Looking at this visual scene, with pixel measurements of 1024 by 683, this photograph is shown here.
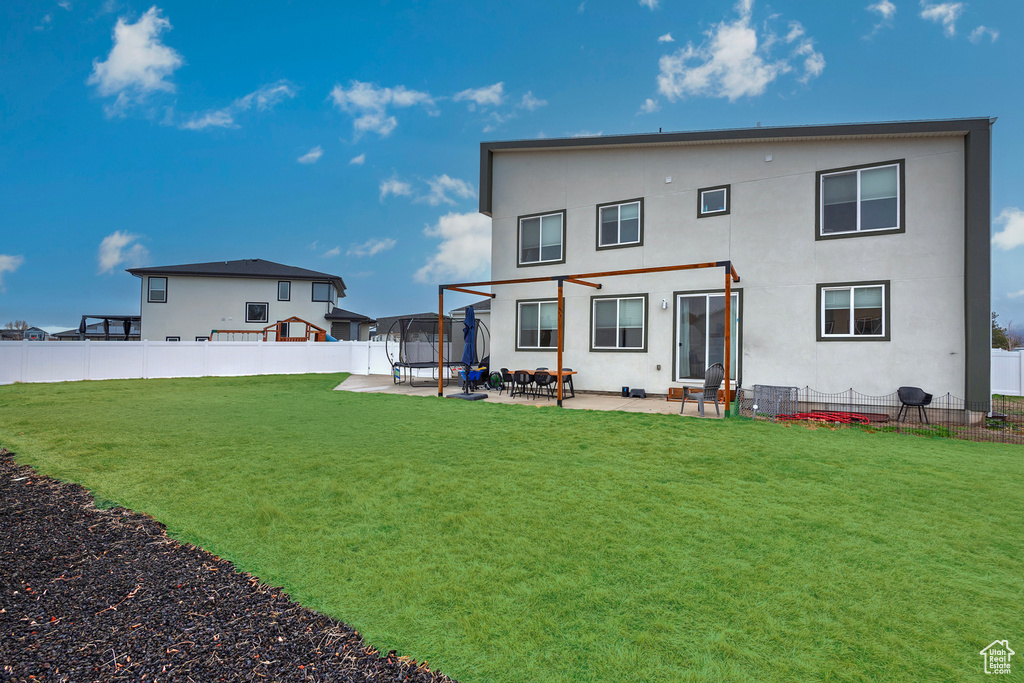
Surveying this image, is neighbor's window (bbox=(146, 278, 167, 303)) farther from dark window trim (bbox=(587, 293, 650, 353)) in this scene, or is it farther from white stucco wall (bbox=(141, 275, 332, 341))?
dark window trim (bbox=(587, 293, 650, 353))

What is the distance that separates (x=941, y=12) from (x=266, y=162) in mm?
37568

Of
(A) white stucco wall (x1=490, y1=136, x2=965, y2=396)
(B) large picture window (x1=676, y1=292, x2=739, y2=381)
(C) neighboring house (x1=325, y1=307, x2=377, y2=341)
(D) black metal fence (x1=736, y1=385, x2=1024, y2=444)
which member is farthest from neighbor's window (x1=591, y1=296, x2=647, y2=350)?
(C) neighboring house (x1=325, y1=307, x2=377, y2=341)

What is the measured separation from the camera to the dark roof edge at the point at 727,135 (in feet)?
30.7

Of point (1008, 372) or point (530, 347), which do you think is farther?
point (530, 347)

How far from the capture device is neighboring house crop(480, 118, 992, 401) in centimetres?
950

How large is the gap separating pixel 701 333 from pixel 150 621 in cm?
1134

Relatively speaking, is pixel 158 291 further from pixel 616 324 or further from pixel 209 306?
pixel 616 324

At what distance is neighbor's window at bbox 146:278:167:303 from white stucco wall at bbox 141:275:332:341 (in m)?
0.22

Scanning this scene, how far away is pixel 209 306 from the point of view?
1201 inches

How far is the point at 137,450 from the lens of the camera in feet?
21.3

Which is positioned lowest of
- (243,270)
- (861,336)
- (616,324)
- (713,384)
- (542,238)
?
(713,384)

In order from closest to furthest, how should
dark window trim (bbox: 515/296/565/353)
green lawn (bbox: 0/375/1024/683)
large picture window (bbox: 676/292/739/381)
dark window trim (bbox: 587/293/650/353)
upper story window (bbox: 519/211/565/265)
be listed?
green lawn (bbox: 0/375/1024/683) → large picture window (bbox: 676/292/739/381) → dark window trim (bbox: 587/293/650/353) → dark window trim (bbox: 515/296/565/353) → upper story window (bbox: 519/211/565/265)

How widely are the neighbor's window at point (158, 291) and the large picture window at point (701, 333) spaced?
99.6 feet

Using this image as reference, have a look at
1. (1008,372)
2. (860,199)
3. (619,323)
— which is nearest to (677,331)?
(619,323)
